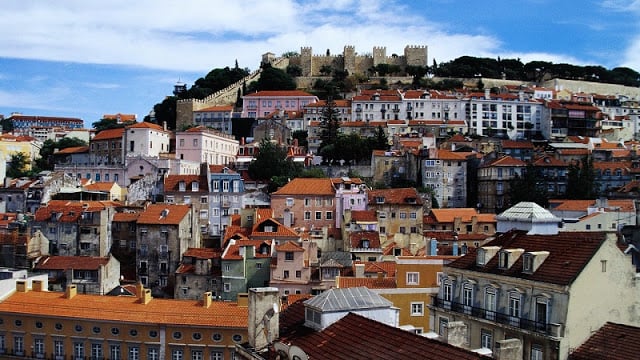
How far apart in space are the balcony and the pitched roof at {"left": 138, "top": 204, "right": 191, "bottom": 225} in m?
28.0

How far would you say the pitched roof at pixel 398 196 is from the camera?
58.3 metres

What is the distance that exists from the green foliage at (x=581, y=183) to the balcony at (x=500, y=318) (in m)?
47.8

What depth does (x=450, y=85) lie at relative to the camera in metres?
120

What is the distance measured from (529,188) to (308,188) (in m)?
24.3

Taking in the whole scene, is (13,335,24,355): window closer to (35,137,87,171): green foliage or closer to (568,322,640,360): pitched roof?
(568,322,640,360): pitched roof

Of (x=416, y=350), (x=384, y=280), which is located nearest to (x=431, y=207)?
(x=384, y=280)

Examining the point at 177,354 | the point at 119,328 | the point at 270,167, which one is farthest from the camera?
the point at 270,167

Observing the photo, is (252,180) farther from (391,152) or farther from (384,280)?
(384,280)

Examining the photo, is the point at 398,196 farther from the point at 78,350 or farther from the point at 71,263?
the point at 78,350

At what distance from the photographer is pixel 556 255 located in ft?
69.3

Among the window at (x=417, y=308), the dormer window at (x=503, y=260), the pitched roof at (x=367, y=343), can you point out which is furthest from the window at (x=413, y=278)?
the pitched roof at (x=367, y=343)

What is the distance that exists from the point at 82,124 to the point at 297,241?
140 meters

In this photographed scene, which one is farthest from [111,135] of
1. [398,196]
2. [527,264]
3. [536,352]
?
[536,352]

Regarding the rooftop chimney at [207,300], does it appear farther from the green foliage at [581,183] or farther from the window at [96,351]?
the green foliage at [581,183]
